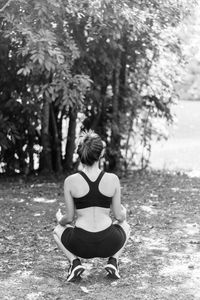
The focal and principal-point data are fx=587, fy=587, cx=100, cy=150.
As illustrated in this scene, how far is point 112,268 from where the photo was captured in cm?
510

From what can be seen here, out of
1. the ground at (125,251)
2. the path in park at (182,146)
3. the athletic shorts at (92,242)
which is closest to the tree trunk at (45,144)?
the ground at (125,251)

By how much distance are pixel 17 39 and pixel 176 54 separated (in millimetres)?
4725

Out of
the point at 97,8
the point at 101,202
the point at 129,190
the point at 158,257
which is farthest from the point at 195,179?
the point at 101,202

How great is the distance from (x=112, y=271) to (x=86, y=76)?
12.8 feet

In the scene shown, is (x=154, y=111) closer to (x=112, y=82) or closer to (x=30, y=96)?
(x=112, y=82)

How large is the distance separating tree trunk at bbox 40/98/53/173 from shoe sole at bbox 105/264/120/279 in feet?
18.7

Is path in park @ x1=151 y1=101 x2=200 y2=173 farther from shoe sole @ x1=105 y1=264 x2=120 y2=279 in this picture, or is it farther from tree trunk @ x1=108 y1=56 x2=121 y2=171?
shoe sole @ x1=105 y1=264 x2=120 y2=279

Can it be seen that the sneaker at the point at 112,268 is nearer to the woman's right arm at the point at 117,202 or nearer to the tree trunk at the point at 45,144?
the woman's right arm at the point at 117,202

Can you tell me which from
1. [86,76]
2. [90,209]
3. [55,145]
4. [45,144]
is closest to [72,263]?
[90,209]

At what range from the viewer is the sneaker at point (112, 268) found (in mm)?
5098

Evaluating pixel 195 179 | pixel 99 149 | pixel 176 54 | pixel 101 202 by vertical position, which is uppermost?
pixel 176 54

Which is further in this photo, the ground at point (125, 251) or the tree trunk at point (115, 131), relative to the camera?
the tree trunk at point (115, 131)

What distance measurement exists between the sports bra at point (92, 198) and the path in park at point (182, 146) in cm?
774

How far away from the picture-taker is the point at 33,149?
1119cm
